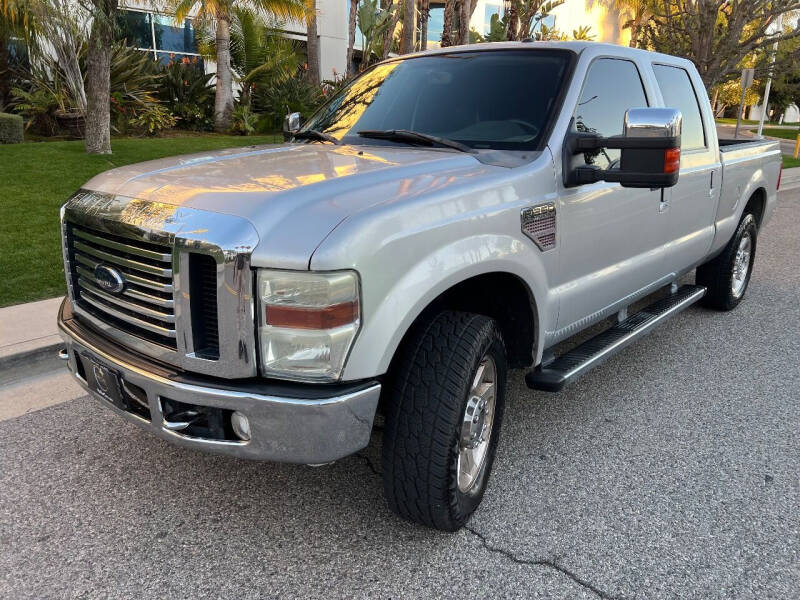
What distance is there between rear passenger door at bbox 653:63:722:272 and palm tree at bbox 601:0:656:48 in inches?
1355

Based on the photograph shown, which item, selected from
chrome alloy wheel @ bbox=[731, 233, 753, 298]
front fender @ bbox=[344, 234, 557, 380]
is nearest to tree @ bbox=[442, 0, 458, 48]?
chrome alloy wheel @ bbox=[731, 233, 753, 298]

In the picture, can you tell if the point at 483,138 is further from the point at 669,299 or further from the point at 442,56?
the point at 669,299

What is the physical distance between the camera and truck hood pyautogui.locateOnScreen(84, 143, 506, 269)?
2158mm

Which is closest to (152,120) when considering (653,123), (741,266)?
(741,266)

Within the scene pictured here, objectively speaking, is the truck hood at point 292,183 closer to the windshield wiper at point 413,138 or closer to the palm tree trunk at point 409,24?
the windshield wiper at point 413,138

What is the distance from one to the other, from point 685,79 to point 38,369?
462cm

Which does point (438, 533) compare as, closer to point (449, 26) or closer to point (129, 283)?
point (129, 283)

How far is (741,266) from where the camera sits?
5867 mm

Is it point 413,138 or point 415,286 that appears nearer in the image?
point 415,286

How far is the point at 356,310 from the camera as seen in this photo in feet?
7.11

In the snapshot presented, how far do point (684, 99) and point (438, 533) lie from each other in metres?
3.35

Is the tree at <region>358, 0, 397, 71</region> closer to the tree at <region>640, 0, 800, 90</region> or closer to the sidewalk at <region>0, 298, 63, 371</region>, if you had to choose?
the tree at <region>640, 0, 800, 90</region>

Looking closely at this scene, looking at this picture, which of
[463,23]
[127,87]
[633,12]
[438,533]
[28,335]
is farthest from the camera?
[633,12]

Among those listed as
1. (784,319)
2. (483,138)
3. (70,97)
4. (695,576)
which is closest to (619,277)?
(483,138)
